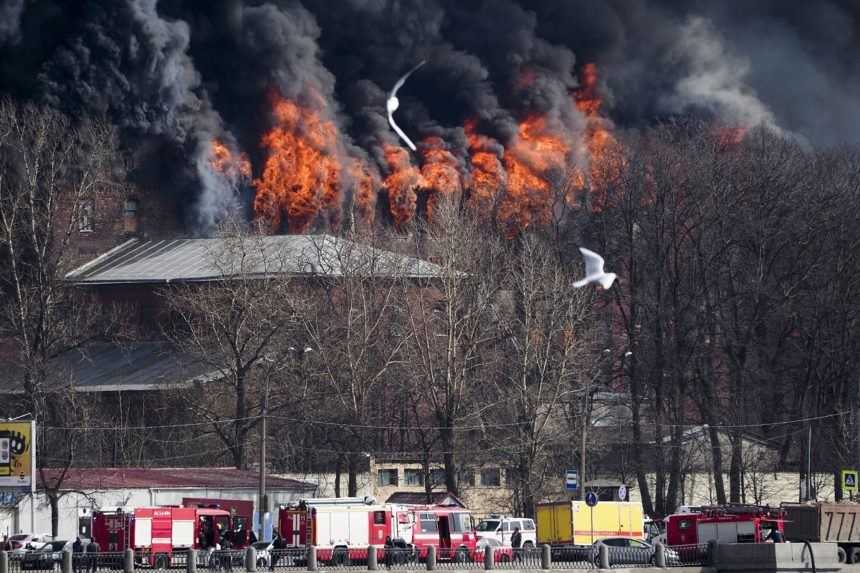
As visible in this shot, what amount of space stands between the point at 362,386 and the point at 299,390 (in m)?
4.51

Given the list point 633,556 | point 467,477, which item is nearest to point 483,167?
point 467,477

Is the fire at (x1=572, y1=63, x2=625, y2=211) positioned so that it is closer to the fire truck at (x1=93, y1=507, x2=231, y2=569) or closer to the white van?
the white van

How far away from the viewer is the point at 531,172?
12000 cm

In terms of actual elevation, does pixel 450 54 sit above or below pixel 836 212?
above

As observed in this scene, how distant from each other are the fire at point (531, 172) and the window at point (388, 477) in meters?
23.8

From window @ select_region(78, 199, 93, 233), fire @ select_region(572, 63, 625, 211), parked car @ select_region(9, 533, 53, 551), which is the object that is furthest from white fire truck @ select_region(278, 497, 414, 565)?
fire @ select_region(572, 63, 625, 211)

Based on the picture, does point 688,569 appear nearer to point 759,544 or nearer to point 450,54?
point 759,544

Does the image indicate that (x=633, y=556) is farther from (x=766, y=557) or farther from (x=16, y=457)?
(x=16, y=457)

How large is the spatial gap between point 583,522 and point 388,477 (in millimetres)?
25119

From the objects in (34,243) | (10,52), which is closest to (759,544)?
(34,243)

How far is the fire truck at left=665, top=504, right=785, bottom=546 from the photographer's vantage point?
5791 cm

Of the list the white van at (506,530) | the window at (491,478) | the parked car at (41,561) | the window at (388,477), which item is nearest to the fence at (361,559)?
the parked car at (41,561)

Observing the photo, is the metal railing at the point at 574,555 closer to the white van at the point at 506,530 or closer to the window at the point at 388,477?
the white van at the point at 506,530

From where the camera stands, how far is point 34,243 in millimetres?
80188
